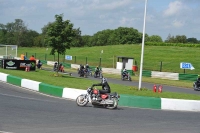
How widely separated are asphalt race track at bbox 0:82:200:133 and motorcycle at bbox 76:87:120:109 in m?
0.34

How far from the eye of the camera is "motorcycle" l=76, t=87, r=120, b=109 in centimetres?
1589

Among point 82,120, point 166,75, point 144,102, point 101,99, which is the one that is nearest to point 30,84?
point 101,99

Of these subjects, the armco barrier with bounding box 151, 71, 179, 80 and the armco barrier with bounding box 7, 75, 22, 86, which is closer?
the armco barrier with bounding box 7, 75, 22, 86

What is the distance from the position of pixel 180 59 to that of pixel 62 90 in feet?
161

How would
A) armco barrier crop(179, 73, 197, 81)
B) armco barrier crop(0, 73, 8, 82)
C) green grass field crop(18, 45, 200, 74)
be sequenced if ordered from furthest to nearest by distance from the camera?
green grass field crop(18, 45, 200, 74) < armco barrier crop(179, 73, 197, 81) < armco barrier crop(0, 73, 8, 82)

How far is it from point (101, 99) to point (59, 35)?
17.0 meters

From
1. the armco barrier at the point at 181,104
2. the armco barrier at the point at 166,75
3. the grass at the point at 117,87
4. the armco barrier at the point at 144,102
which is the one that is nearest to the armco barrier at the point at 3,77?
the grass at the point at 117,87

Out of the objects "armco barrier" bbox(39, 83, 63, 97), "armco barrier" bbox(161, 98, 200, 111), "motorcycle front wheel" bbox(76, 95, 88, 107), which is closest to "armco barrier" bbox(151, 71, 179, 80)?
"armco barrier" bbox(39, 83, 63, 97)

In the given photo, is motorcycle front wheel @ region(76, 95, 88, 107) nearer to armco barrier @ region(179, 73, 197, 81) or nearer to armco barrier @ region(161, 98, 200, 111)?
armco barrier @ region(161, 98, 200, 111)

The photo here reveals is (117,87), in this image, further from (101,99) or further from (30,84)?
(101,99)

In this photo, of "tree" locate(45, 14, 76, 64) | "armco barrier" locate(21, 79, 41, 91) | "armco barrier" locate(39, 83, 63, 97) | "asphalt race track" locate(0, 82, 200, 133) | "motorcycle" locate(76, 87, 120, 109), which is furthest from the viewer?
"tree" locate(45, 14, 76, 64)

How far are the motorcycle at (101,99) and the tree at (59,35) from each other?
53.1ft

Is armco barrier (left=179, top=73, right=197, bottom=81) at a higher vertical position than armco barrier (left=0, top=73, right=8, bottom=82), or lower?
lower

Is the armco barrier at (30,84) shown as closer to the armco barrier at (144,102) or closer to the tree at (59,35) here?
the armco barrier at (144,102)
